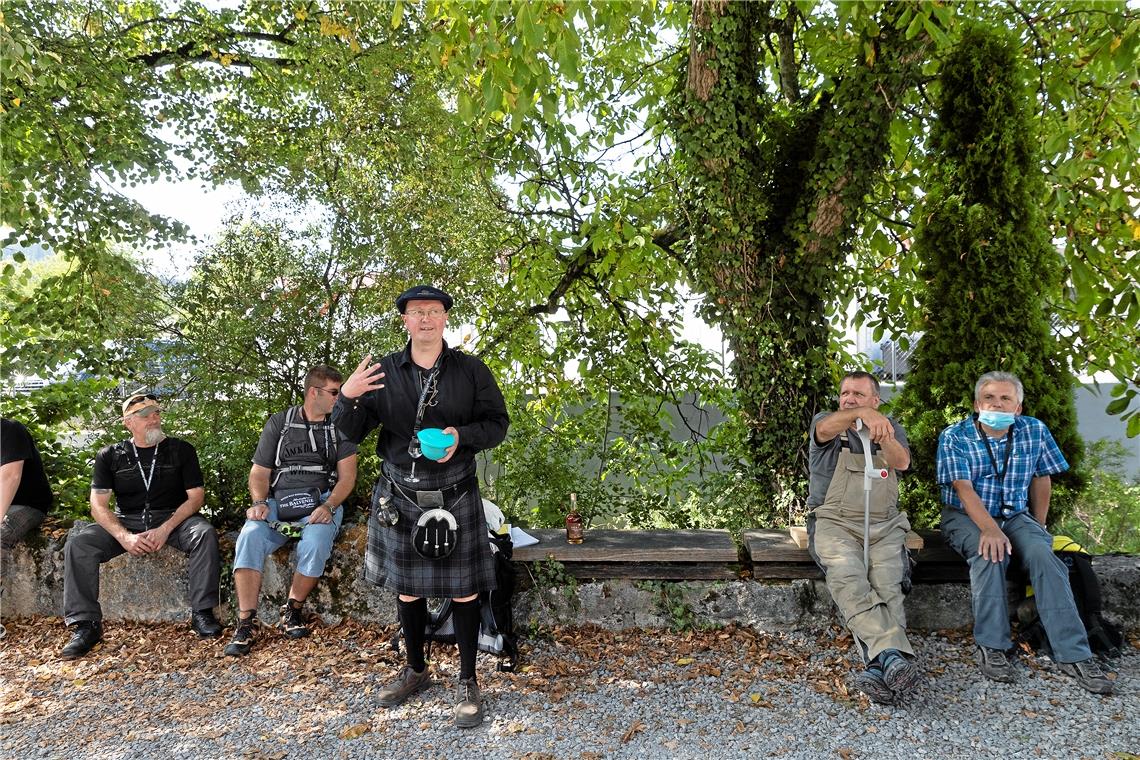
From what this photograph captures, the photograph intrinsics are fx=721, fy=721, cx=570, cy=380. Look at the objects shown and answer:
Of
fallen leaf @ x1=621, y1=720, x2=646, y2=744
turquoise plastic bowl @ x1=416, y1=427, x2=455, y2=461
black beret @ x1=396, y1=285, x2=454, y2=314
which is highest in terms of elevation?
black beret @ x1=396, y1=285, x2=454, y2=314

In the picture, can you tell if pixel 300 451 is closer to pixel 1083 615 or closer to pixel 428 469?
pixel 428 469

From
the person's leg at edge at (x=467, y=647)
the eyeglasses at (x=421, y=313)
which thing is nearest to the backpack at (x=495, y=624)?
the person's leg at edge at (x=467, y=647)

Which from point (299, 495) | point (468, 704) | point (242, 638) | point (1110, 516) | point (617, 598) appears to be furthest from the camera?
point (1110, 516)

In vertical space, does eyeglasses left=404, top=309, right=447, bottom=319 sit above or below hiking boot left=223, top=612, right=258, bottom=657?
above

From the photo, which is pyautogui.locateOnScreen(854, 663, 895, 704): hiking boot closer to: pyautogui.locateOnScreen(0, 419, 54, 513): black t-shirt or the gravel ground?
the gravel ground

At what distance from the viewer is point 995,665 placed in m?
3.16

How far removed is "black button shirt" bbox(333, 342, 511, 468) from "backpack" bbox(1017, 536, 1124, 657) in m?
2.59

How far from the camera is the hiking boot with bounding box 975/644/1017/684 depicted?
3115mm

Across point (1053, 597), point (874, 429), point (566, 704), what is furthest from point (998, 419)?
point (566, 704)

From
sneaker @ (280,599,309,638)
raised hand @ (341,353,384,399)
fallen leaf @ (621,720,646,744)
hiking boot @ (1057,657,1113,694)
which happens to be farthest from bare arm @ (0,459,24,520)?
hiking boot @ (1057,657,1113,694)

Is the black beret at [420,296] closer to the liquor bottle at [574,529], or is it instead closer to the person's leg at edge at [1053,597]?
the liquor bottle at [574,529]

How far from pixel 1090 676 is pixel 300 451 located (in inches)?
152

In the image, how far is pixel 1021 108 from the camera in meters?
3.96

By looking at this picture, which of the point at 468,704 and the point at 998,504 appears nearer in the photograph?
the point at 468,704
